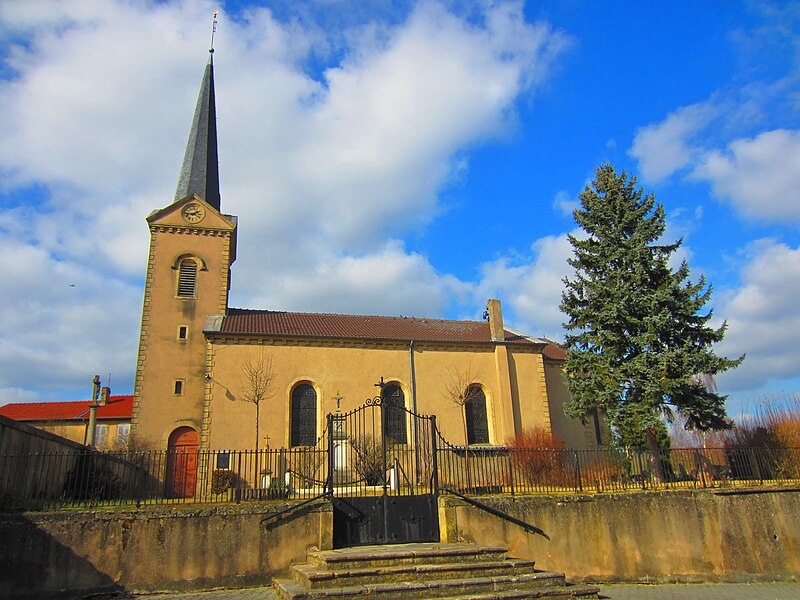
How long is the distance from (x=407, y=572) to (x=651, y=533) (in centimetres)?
666

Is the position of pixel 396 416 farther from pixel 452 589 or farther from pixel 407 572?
pixel 452 589

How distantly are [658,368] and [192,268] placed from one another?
70.4 ft

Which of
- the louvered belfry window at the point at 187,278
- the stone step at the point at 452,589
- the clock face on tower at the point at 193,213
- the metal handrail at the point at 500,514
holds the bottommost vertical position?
the stone step at the point at 452,589

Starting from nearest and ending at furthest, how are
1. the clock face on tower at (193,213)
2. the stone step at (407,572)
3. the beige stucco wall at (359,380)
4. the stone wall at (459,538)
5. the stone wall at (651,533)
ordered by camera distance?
the stone step at (407,572)
the stone wall at (459,538)
the stone wall at (651,533)
the beige stucco wall at (359,380)
the clock face on tower at (193,213)

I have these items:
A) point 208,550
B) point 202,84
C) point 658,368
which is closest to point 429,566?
point 208,550

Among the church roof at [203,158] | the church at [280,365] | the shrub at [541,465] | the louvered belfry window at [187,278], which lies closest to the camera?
the shrub at [541,465]

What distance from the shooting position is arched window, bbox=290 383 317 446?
79.4 ft

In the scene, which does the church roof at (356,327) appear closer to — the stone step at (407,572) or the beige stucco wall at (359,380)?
the beige stucco wall at (359,380)

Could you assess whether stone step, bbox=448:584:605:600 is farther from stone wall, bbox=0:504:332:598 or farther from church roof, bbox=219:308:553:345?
church roof, bbox=219:308:553:345

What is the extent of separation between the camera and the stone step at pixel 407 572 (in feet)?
29.7

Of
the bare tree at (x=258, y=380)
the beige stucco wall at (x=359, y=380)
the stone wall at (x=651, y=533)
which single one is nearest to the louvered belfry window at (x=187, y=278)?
the beige stucco wall at (x=359, y=380)

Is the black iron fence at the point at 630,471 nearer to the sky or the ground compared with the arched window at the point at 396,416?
nearer to the ground

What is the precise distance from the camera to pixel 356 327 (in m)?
27.7

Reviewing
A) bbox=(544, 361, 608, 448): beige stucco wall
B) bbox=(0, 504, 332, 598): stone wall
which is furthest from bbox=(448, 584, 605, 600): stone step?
bbox=(544, 361, 608, 448): beige stucco wall
